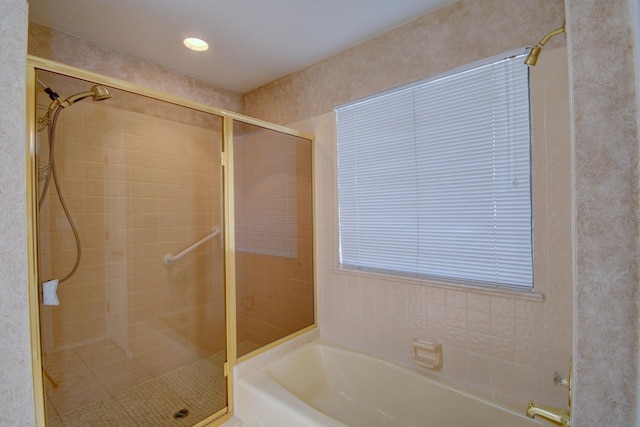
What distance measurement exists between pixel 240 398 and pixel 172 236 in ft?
3.53

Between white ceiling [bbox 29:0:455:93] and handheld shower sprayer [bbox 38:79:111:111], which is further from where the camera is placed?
white ceiling [bbox 29:0:455:93]

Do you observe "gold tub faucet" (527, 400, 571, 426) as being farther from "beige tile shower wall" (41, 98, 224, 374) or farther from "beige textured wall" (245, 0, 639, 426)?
"beige tile shower wall" (41, 98, 224, 374)

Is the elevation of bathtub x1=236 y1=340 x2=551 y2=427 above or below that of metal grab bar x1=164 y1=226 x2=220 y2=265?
below

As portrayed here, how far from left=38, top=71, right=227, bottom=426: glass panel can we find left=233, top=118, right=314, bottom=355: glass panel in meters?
0.15

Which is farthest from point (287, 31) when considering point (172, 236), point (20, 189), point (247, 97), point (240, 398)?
point (240, 398)

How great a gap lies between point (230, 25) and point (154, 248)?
4.81 feet

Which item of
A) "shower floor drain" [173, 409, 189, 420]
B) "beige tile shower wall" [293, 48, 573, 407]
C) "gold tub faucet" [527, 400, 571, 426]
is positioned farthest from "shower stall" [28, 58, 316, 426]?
"gold tub faucet" [527, 400, 571, 426]

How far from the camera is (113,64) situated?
2000 mm

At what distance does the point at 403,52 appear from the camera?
1807 millimetres

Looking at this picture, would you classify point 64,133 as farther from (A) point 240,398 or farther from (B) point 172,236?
(A) point 240,398

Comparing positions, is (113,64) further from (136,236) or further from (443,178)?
(443,178)

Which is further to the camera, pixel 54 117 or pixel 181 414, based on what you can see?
pixel 181 414

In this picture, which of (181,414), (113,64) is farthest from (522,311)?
(113,64)

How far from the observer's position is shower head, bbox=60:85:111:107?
1.28 meters
